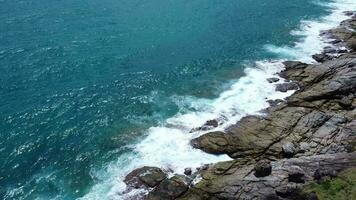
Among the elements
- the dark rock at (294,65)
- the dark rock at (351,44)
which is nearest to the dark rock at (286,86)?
the dark rock at (294,65)

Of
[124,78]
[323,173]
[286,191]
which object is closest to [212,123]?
[286,191]

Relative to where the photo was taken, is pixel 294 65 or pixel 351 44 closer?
pixel 294 65

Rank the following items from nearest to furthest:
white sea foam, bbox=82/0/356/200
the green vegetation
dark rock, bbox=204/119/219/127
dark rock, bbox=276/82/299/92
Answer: the green vegetation → white sea foam, bbox=82/0/356/200 → dark rock, bbox=204/119/219/127 → dark rock, bbox=276/82/299/92

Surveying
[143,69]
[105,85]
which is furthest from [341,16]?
[105,85]

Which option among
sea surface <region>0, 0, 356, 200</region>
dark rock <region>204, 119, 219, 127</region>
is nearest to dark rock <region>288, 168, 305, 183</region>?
sea surface <region>0, 0, 356, 200</region>

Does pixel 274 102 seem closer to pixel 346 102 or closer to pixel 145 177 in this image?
pixel 346 102

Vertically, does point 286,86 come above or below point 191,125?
above

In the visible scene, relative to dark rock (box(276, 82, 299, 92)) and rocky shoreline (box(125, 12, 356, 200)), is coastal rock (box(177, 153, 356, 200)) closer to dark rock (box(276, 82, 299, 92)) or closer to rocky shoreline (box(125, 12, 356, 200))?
rocky shoreline (box(125, 12, 356, 200))
